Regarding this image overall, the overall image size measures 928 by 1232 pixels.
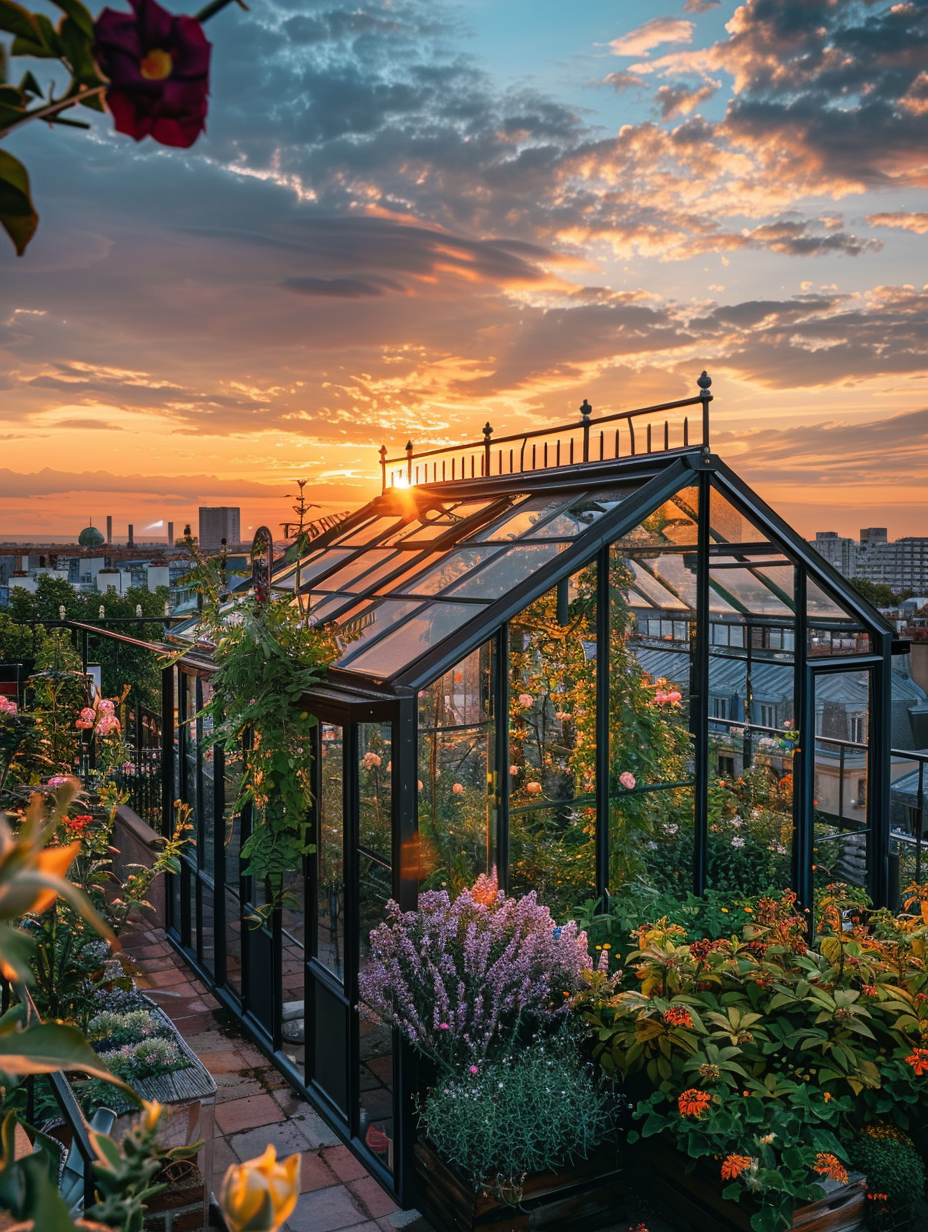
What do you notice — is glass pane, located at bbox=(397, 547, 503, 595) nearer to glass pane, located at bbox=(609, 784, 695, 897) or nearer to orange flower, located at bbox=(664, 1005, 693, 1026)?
glass pane, located at bbox=(609, 784, 695, 897)

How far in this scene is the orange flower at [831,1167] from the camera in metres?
3.59

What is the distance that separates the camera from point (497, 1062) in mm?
4277

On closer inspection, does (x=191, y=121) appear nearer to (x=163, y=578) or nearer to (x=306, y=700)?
(x=306, y=700)

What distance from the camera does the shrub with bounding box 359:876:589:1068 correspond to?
4.26m

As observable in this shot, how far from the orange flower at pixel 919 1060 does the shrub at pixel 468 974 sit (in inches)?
56.7

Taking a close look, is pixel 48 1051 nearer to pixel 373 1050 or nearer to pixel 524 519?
pixel 373 1050

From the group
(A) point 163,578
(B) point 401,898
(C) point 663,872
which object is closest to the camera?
(B) point 401,898

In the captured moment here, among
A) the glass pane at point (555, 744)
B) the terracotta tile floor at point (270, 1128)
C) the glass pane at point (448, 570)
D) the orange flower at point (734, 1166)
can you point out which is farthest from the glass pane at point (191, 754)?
the orange flower at point (734, 1166)

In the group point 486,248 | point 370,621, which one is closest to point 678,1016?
point 370,621

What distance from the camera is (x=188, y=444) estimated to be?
29.7ft

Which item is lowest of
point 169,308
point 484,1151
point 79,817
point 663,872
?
point 484,1151

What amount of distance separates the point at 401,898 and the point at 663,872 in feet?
6.04

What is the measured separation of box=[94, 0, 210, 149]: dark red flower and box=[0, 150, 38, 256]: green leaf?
5.0 inches

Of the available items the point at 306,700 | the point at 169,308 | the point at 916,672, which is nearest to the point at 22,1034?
the point at 306,700
